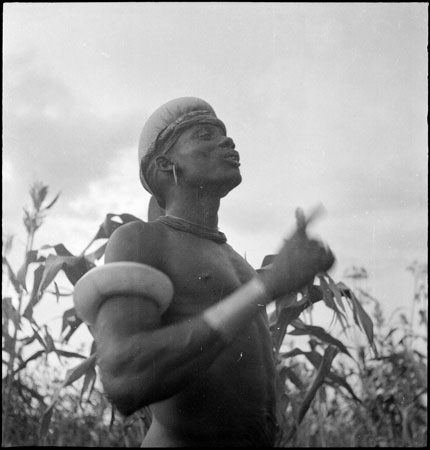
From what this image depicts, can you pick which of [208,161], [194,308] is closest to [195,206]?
[208,161]

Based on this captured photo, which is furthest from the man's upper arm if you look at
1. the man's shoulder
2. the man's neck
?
the man's neck

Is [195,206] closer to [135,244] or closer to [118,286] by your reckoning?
[135,244]

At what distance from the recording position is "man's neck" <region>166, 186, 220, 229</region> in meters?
1.38

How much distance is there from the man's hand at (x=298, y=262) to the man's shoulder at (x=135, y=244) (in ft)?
0.83

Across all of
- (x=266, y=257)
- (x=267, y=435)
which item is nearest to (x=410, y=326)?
(x=266, y=257)

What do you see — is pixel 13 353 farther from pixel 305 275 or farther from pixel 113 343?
pixel 305 275

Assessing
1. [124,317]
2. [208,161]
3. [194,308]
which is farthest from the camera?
[208,161]

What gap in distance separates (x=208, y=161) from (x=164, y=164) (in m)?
0.11

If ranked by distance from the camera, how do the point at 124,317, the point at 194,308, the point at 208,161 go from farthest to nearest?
the point at 208,161, the point at 194,308, the point at 124,317

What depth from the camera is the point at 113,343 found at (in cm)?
110

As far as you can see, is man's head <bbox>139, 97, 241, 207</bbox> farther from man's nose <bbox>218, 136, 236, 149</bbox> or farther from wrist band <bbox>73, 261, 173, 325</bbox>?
wrist band <bbox>73, 261, 173, 325</bbox>

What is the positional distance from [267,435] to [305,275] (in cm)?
35

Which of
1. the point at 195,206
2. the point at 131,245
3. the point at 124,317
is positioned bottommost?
the point at 124,317

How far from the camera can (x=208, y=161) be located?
137cm
